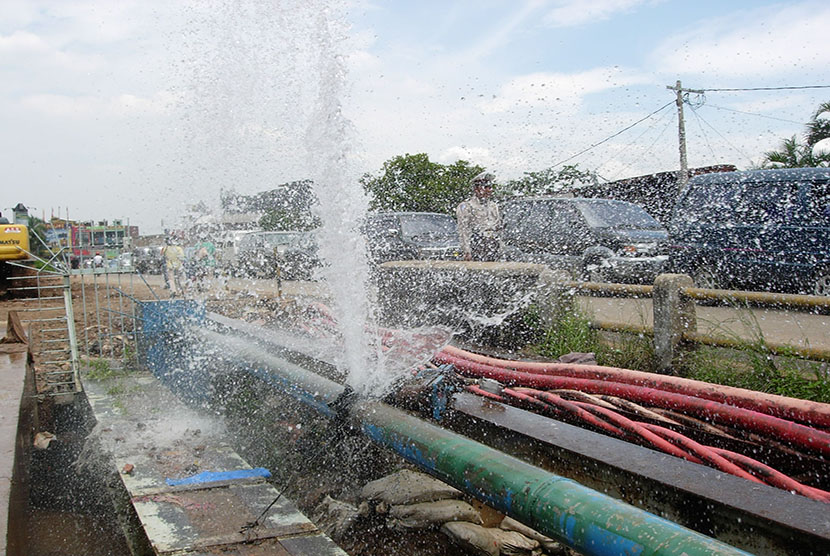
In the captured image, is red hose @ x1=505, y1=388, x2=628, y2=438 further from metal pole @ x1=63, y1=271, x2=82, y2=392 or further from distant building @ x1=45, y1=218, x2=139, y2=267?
metal pole @ x1=63, y1=271, x2=82, y2=392

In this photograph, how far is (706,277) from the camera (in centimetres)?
790

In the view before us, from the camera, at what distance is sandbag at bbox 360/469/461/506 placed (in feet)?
10.7

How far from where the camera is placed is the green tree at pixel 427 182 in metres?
19.9

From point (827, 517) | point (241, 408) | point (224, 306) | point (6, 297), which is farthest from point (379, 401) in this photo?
point (6, 297)

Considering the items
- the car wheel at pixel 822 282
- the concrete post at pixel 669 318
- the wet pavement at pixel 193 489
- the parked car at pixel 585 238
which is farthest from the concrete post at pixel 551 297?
the car wheel at pixel 822 282

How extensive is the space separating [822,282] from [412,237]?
6.05m

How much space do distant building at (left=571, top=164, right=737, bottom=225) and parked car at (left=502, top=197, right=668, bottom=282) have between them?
12.6ft

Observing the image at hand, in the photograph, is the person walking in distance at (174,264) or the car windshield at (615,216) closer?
the car windshield at (615,216)

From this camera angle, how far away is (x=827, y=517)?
2049 mm

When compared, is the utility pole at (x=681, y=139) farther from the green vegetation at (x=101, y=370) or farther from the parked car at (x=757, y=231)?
the green vegetation at (x=101, y=370)

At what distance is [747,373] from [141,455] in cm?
383

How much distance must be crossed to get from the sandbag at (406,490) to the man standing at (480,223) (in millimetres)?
3768

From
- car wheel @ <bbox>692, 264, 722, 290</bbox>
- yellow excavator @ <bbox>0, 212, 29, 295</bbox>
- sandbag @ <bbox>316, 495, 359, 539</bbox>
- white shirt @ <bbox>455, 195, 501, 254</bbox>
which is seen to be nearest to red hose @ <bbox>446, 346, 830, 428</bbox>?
sandbag @ <bbox>316, 495, 359, 539</bbox>

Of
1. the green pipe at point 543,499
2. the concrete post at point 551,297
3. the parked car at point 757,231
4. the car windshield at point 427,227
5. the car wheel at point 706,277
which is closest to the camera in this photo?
the green pipe at point 543,499
